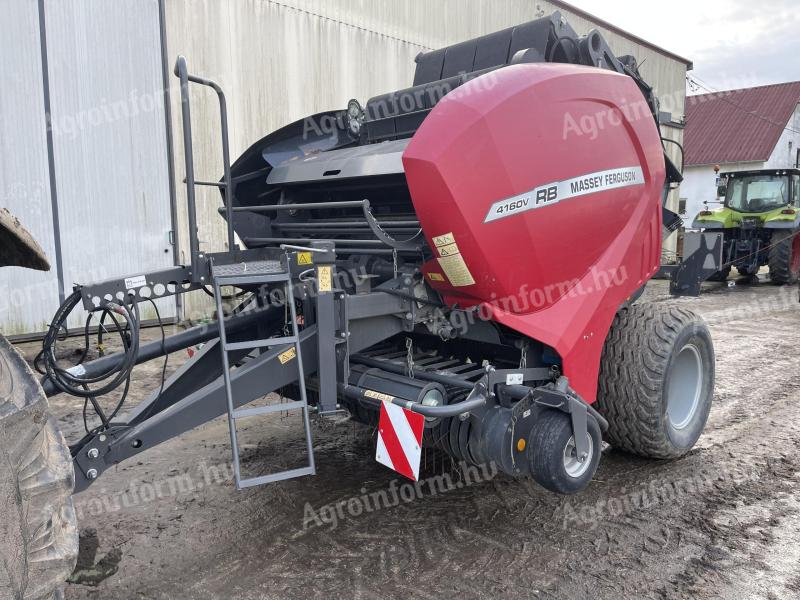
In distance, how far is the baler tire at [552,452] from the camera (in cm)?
281

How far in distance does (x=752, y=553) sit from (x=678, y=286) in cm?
203

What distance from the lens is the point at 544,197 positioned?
2.86 metres

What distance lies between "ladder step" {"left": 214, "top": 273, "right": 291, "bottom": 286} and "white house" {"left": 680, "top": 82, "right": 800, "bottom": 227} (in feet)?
80.5

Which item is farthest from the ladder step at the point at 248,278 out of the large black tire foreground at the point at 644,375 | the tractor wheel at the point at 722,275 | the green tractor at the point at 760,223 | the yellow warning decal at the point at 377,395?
the tractor wheel at the point at 722,275

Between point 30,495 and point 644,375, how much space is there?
288 cm

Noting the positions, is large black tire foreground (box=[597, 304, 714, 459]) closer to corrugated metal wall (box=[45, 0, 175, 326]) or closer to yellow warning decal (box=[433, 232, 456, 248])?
yellow warning decal (box=[433, 232, 456, 248])

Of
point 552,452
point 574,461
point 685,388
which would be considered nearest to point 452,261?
point 552,452

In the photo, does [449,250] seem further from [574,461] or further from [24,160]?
[24,160]

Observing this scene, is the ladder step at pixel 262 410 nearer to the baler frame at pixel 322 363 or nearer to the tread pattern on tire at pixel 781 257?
the baler frame at pixel 322 363

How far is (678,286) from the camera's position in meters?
4.45

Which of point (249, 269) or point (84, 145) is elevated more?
point (84, 145)

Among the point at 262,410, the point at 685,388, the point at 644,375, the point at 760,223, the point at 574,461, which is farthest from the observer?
the point at 760,223

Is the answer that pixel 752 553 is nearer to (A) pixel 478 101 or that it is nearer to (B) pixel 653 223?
(B) pixel 653 223

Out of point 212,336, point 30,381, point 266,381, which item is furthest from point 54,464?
point 212,336
